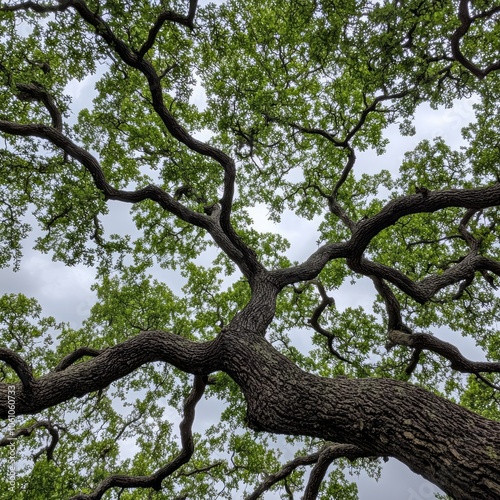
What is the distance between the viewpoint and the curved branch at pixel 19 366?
15.0ft

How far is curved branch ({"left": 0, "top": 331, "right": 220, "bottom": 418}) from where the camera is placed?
16.0ft

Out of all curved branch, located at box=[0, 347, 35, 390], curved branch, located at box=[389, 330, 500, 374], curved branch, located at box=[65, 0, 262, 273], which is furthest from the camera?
curved branch, located at box=[389, 330, 500, 374]

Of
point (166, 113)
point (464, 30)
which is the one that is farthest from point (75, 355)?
point (464, 30)

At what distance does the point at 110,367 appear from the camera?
206 inches

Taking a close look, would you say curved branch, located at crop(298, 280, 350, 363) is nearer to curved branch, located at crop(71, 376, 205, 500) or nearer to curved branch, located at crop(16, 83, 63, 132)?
curved branch, located at crop(71, 376, 205, 500)

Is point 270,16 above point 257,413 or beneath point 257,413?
above

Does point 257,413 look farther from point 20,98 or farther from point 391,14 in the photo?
point 20,98

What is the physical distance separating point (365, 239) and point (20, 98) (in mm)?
8426

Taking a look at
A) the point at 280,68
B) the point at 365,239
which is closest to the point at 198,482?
the point at 365,239

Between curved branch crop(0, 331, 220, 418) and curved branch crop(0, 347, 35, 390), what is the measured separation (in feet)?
0.27

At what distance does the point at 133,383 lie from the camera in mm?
11180

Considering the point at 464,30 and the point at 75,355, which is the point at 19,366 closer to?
the point at 75,355

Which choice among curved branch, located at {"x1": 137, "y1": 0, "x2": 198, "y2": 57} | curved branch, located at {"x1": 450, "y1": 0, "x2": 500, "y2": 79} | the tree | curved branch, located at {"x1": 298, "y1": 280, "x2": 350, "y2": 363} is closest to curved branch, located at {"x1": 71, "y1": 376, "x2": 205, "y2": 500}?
the tree

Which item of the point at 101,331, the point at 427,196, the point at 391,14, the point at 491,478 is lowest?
the point at 491,478
